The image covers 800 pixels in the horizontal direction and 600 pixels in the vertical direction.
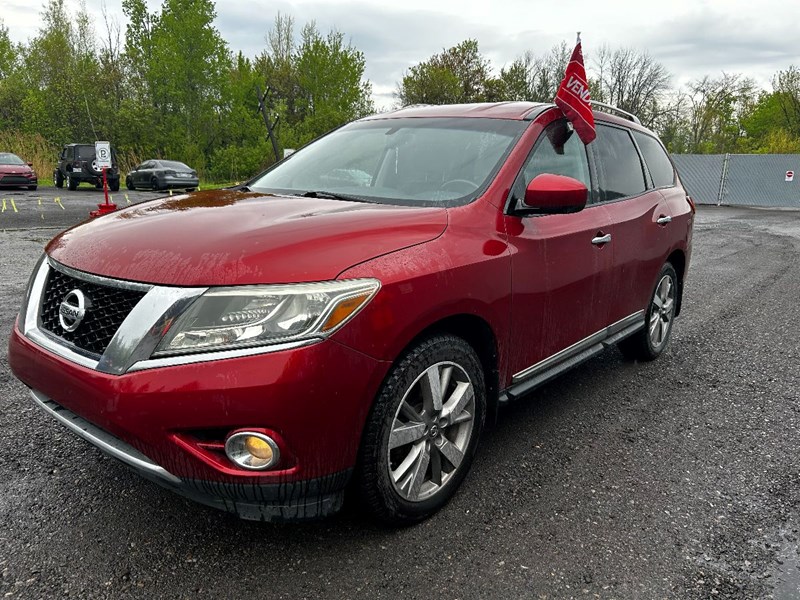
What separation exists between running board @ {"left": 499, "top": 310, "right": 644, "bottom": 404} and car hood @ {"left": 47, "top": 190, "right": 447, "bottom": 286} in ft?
3.11

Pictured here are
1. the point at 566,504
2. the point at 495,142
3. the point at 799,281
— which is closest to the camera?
the point at 566,504

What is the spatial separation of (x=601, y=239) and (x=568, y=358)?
0.70 meters

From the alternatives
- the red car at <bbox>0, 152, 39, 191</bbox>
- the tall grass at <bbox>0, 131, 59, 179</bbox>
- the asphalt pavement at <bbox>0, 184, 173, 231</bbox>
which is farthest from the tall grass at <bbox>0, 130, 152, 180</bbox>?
the red car at <bbox>0, 152, 39, 191</bbox>

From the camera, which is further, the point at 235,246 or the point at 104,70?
the point at 104,70

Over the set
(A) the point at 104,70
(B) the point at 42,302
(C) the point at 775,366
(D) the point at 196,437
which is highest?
(A) the point at 104,70

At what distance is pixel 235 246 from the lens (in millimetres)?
2023

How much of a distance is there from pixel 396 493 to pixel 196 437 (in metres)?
0.80

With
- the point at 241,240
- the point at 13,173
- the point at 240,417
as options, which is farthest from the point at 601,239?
the point at 13,173

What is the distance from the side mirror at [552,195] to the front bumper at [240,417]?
44.4 inches

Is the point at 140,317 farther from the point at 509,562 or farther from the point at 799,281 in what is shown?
the point at 799,281

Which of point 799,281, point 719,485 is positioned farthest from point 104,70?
point 719,485

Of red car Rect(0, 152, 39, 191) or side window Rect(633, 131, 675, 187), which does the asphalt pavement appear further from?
side window Rect(633, 131, 675, 187)

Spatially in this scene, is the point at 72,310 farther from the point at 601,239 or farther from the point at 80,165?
the point at 80,165

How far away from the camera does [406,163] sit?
3148 millimetres
